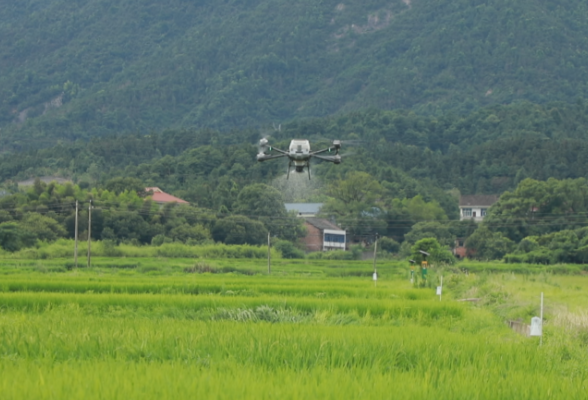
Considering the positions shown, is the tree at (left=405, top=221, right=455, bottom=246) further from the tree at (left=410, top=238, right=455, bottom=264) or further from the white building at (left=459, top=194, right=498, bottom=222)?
the white building at (left=459, top=194, right=498, bottom=222)

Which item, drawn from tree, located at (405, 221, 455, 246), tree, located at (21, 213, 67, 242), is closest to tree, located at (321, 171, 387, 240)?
tree, located at (405, 221, 455, 246)

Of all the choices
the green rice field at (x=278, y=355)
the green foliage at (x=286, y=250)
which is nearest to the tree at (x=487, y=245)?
the green foliage at (x=286, y=250)

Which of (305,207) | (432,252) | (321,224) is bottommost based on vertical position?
(432,252)

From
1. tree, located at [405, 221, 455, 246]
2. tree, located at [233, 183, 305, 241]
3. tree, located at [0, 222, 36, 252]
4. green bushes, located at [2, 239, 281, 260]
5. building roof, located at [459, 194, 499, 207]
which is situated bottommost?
green bushes, located at [2, 239, 281, 260]

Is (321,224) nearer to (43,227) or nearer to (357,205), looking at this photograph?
(357,205)

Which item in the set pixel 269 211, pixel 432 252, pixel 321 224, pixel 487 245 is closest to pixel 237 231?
pixel 269 211

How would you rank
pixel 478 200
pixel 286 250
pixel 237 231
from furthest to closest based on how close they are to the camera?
pixel 478 200
pixel 286 250
pixel 237 231

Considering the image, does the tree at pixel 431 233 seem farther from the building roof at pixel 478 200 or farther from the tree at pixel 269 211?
the building roof at pixel 478 200
